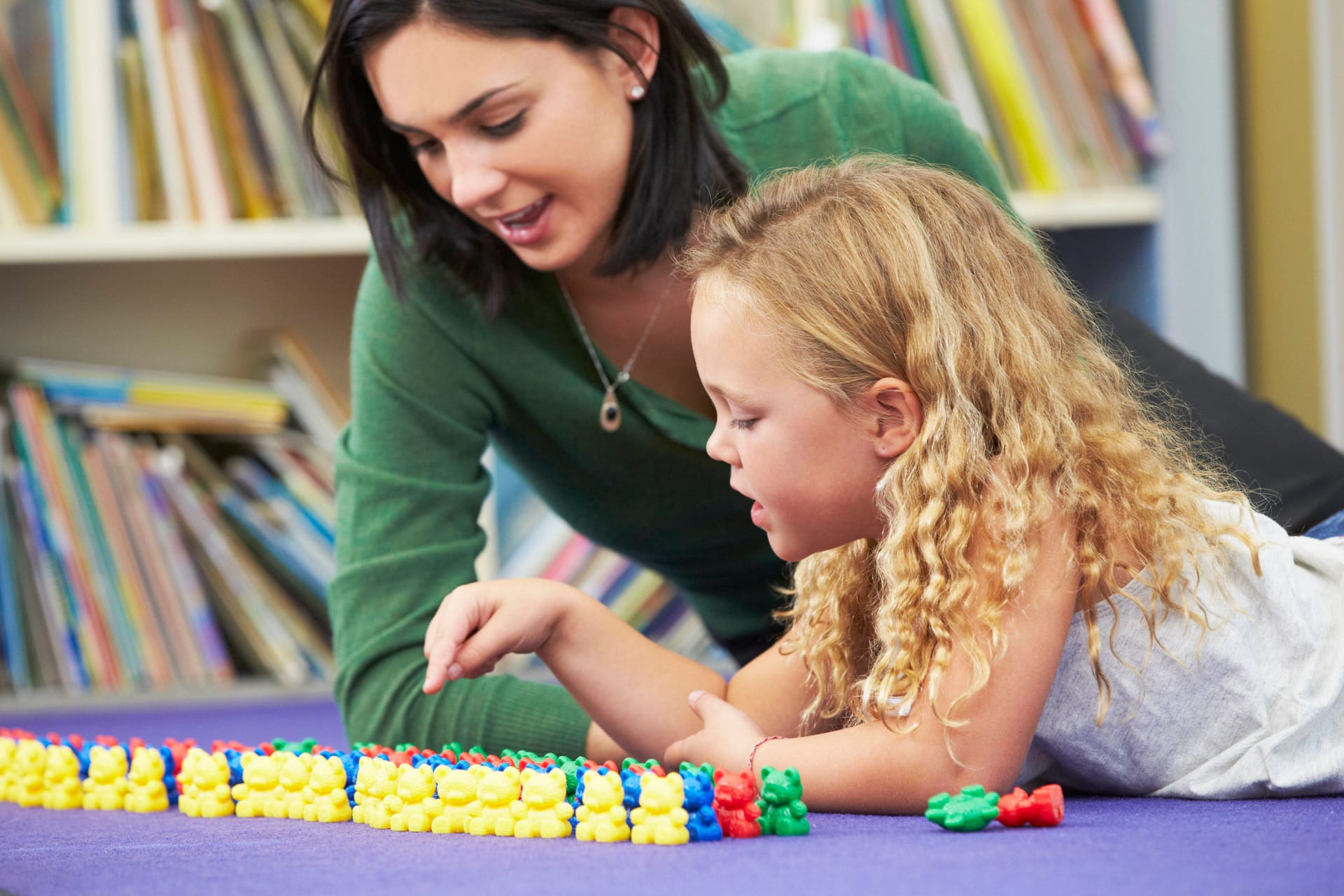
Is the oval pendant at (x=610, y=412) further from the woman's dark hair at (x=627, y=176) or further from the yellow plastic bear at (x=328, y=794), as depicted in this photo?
the yellow plastic bear at (x=328, y=794)

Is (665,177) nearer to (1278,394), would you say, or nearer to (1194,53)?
(1194,53)

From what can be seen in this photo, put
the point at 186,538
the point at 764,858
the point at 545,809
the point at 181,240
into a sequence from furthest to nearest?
the point at 186,538 → the point at 181,240 → the point at 545,809 → the point at 764,858

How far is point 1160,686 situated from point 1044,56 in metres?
1.20

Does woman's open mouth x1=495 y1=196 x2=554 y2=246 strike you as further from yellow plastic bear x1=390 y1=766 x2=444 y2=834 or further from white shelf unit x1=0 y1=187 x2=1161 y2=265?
white shelf unit x1=0 y1=187 x2=1161 y2=265

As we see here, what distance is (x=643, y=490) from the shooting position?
4.11 ft

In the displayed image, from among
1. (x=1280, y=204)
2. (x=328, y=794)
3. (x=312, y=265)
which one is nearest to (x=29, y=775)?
(x=328, y=794)

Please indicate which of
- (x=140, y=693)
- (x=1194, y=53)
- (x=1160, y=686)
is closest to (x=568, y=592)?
(x=1160, y=686)

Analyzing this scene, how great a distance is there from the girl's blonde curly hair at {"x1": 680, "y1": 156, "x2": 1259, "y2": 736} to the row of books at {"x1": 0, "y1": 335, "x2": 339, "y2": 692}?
1.16m

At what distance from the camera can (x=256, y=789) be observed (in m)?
0.89

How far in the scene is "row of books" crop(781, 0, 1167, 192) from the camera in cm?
182

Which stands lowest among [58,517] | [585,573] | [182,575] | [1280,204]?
[585,573]

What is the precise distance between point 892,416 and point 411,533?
460 mm

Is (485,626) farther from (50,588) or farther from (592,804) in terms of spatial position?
(50,588)

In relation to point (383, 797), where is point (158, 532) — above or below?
below
